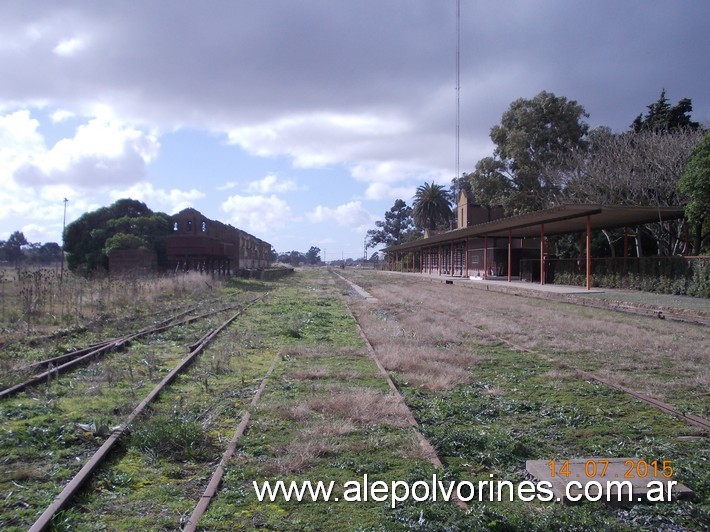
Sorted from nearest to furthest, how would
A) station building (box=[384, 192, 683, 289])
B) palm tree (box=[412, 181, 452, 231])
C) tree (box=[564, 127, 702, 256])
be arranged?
station building (box=[384, 192, 683, 289]), tree (box=[564, 127, 702, 256]), palm tree (box=[412, 181, 452, 231])

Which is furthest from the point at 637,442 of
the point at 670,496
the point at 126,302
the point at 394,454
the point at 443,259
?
the point at 443,259

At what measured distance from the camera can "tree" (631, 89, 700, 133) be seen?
3903 centimetres

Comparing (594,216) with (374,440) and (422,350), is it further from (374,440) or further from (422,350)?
(374,440)

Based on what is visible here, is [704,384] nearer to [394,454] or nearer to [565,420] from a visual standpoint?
[565,420]

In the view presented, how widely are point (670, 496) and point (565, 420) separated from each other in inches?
91.7

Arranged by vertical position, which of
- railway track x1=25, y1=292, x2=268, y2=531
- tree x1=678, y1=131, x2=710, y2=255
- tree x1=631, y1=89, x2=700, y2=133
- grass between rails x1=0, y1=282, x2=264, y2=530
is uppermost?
tree x1=631, y1=89, x2=700, y2=133

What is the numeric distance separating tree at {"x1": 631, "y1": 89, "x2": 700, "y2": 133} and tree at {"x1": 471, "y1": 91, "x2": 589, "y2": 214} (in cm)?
734

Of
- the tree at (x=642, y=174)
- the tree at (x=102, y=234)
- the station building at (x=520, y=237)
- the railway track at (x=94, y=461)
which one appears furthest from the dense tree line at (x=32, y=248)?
the railway track at (x=94, y=461)

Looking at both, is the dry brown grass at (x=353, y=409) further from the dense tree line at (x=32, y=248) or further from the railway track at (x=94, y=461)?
the dense tree line at (x=32, y=248)

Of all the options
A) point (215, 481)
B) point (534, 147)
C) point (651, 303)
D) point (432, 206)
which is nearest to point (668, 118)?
point (534, 147)

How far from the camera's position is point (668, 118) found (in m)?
39.8

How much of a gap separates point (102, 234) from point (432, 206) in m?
60.0

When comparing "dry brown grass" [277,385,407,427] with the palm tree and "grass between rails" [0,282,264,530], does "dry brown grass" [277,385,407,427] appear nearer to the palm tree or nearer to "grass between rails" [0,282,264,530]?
"grass between rails" [0,282,264,530]

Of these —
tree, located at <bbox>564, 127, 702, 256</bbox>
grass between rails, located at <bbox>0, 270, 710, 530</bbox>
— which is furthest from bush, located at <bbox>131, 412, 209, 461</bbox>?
tree, located at <bbox>564, 127, 702, 256</bbox>
